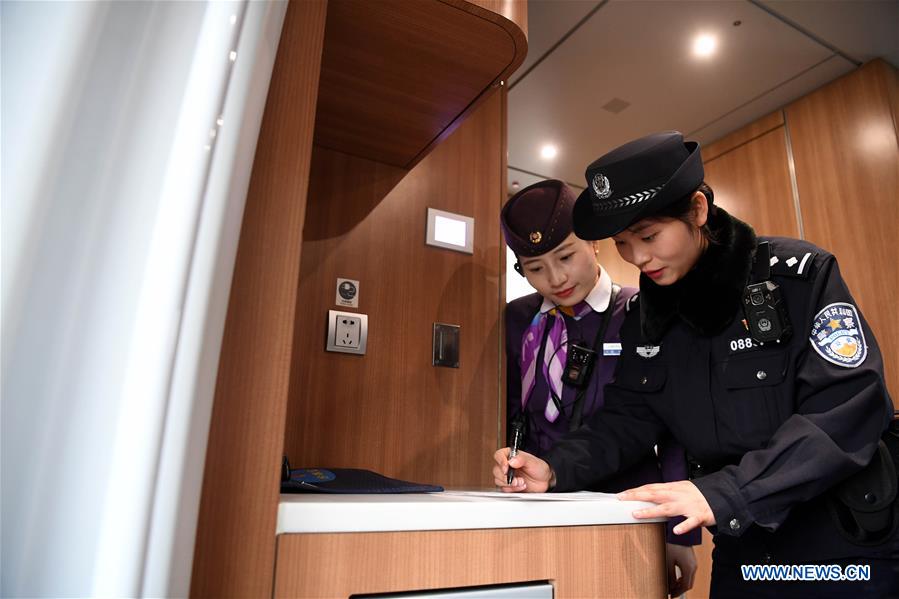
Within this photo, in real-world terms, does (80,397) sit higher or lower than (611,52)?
lower

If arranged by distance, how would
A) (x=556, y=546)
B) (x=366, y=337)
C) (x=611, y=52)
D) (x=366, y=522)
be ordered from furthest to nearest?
(x=611, y=52) < (x=366, y=337) < (x=556, y=546) < (x=366, y=522)

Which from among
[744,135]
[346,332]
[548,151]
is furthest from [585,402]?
[744,135]

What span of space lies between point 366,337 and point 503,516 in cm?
87

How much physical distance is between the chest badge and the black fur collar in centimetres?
3

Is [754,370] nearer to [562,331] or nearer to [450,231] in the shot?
[562,331]

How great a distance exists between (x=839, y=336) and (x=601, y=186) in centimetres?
49

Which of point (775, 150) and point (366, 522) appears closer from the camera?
point (366, 522)

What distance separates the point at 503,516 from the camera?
632 mm

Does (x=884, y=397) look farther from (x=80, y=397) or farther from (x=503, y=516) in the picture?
(x=80, y=397)

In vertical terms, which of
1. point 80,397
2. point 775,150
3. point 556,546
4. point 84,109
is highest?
point 775,150

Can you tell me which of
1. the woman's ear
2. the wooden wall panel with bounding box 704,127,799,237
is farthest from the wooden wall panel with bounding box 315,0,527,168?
the wooden wall panel with bounding box 704,127,799,237

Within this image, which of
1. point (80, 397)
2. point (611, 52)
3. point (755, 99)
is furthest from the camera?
point (755, 99)

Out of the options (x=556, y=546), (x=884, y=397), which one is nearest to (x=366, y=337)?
(x=556, y=546)

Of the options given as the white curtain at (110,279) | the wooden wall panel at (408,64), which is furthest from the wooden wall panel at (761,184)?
the white curtain at (110,279)
